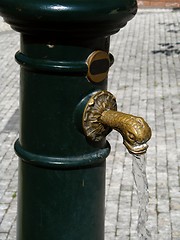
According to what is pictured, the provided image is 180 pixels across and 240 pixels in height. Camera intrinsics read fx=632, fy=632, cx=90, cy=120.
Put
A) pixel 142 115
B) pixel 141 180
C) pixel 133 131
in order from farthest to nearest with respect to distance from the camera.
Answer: pixel 142 115, pixel 141 180, pixel 133 131

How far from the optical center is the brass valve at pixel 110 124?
5.07ft

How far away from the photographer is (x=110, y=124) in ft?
5.27

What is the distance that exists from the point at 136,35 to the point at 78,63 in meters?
11.1

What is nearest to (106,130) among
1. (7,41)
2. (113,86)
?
(113,86)

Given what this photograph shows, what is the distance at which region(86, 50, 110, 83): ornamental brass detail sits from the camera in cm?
156

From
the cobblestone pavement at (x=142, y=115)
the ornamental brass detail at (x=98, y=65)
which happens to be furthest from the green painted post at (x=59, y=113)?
the cobblestone pavement at (x=142, y=115)

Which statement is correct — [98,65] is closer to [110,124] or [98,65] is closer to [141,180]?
[110,124]

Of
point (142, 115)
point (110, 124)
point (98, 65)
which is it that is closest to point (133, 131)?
point (110, 124)

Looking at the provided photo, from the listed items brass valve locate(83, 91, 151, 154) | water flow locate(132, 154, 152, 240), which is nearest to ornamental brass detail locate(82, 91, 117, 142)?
brass valve locate(83, 91, 151, 154)

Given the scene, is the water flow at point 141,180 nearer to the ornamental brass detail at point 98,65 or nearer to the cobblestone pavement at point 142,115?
the ornamental brass detail at point 98,65

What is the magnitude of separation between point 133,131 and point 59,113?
189 mm

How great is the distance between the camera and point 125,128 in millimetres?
1565

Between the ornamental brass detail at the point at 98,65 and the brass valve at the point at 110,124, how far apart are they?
43 millimetres

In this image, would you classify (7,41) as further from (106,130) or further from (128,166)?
(106,130)
